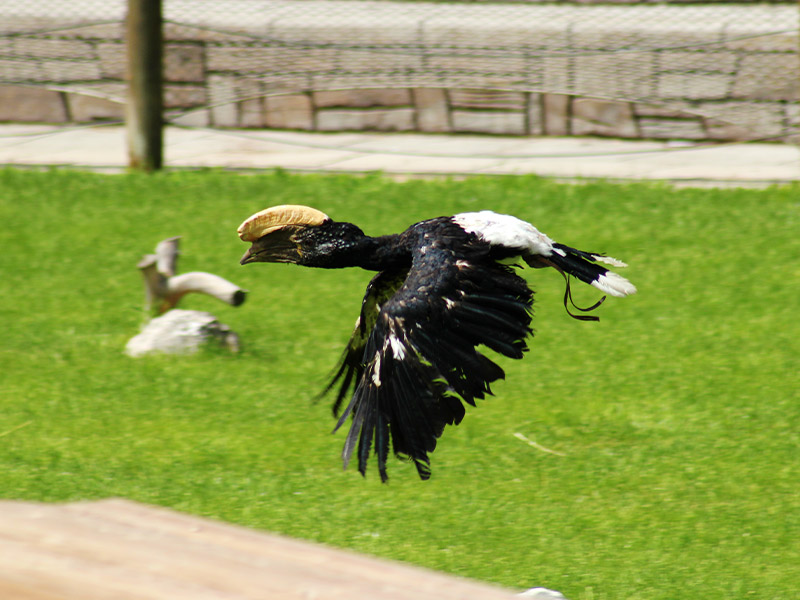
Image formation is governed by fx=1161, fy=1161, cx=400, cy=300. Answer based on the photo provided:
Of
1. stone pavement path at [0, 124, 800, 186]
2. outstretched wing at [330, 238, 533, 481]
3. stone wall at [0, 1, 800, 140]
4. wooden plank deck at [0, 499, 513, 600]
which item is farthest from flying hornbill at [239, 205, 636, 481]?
stone wall at [0, 1, 800, 140]

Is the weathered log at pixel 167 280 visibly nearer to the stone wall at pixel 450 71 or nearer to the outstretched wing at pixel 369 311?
the outstretched wing at pixel 369 311

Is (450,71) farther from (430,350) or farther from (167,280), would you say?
(430,350)

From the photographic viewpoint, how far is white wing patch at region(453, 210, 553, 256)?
3.58m

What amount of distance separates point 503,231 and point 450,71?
28.3 ft

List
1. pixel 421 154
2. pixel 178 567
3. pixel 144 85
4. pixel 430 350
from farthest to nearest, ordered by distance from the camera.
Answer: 1. pixel 421 154
2. pixel 144 85
3. pixel 430 350
4. pixel 178 567

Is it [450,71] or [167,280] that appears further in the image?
[450,71]

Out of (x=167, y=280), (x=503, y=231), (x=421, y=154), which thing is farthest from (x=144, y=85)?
(x=503, y=231)

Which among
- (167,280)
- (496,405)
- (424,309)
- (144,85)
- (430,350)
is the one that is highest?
(424,309)

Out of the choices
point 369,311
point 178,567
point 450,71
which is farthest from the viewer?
point 450,71

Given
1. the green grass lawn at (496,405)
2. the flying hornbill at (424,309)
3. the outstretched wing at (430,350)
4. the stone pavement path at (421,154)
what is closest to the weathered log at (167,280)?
the green grass lawn at (496,405)

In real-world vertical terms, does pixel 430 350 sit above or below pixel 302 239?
below

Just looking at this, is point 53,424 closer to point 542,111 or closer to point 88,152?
point 88,152

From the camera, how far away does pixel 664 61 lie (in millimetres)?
11453

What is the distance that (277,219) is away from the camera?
3467mm
